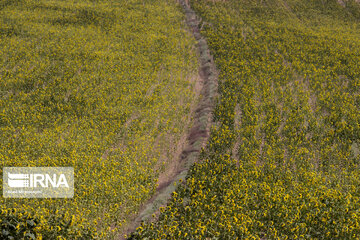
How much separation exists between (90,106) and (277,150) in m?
16.8

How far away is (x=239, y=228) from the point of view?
10570 millimetres

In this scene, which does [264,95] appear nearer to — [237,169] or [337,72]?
[237,169]

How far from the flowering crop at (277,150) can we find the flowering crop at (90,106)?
3448mm

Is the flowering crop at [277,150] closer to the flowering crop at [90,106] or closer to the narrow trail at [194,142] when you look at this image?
the narrow trail at [194,142]

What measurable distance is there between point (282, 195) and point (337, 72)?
963 inches

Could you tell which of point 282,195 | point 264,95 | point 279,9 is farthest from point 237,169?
point 279,9

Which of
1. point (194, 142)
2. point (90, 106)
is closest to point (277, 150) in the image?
point (194, 142)

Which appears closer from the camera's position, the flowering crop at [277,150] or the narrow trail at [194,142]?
the flowering crop at [277,150]

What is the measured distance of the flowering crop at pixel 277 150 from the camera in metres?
11.0

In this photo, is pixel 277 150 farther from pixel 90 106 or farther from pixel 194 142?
pixel 90 106

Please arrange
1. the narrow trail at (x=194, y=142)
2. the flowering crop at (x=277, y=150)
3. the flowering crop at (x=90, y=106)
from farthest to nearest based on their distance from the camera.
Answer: the narrow trail at (x=194, y=142)
the flowering crop at (x=90, y=106)
the flowering crop at (x=277, y=150)

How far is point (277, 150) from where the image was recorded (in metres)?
16.5

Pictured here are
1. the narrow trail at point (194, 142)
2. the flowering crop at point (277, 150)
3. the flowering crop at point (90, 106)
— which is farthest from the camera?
the narrow trail at point (194, 142)

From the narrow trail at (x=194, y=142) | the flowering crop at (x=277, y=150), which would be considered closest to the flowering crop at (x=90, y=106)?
the narrow trail at (x=194, y=142)
